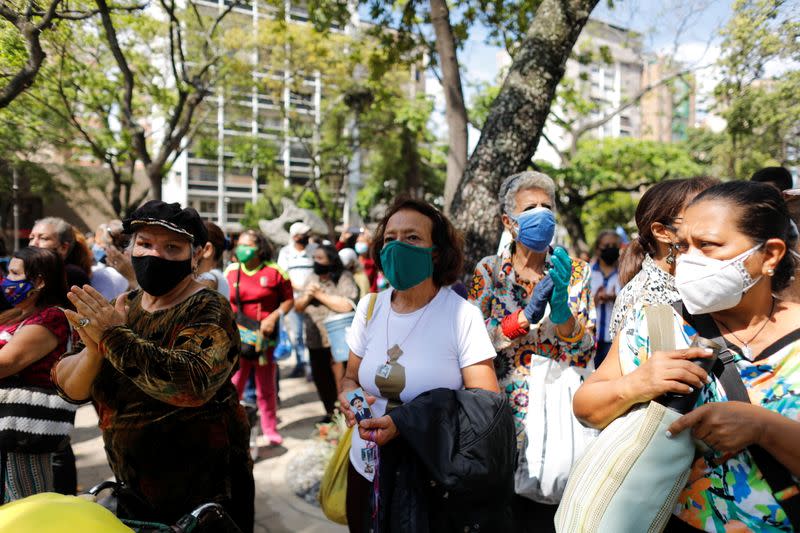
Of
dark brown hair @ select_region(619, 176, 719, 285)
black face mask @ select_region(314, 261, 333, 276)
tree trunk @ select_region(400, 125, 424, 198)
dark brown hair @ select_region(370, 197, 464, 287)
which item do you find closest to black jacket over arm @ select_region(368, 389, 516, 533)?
dark brown hair @ select_region(370, 197, 464, 287)

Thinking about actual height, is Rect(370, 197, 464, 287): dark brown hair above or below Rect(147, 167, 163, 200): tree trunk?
below

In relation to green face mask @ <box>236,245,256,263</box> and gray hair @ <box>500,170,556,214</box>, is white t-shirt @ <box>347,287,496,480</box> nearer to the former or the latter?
gray hair @ <box>500,170,556,214</box>

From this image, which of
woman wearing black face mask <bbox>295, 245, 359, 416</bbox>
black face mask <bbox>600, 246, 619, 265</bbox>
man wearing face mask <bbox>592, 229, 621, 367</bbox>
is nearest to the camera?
man wearing face mask <bbox>592, 229, 621, 367</bbox>

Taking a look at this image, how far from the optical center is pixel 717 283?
1.46m

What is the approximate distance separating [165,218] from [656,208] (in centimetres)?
193

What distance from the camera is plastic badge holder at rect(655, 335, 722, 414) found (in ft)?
4.46

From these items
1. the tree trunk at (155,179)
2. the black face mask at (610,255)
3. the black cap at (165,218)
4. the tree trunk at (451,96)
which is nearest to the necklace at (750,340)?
the black cap at (165,218)

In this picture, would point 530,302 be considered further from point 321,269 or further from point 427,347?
point 321,269

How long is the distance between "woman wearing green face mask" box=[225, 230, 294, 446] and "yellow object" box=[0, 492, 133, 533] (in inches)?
151

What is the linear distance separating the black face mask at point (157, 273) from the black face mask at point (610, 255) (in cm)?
478

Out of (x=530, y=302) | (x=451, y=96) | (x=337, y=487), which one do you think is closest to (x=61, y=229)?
(x=337, y=487)

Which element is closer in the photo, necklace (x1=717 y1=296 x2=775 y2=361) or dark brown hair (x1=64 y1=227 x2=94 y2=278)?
necklace (x1=717 y1=296 x2=775 y2=361)

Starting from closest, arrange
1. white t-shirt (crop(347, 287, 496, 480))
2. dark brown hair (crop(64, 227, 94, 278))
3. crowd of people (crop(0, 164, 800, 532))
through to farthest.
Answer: crowd of people (crop(0, 164, 800, 532)) → white t-shirt (crop(347, 287, 496, 480)) → dark brown hair (crop(64, 227, 94, 278))

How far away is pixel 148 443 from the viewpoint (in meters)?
2.06
